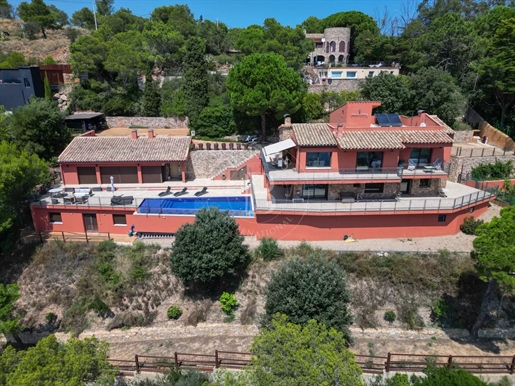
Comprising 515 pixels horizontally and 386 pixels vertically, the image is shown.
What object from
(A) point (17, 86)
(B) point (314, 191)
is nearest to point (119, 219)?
(B) point (314, 191)

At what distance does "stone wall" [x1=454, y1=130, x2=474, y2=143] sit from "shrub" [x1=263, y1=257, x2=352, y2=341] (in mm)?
31451

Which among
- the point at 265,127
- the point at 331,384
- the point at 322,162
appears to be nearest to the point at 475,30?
the point at 265,127

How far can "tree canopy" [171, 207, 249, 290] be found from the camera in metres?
23.8

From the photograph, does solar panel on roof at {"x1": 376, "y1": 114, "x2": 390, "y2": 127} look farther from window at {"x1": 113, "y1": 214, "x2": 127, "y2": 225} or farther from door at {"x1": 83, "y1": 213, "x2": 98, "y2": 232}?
door at {"x1": 83, "y1": 213, "x2": 98, "y2": 232}

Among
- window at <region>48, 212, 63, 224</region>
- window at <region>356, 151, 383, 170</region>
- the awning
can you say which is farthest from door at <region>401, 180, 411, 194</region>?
window at <region>48, 212, 63, 224</region>

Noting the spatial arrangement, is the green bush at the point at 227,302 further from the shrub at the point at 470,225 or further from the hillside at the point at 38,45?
the hillside at the point at 38,45

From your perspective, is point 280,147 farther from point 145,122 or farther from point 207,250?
point 145,122

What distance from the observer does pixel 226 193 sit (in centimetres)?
3506

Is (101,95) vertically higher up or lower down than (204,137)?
higher up

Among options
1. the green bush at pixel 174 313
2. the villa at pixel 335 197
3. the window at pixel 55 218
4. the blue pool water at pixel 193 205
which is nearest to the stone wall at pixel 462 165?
the villa at pixel 335 197

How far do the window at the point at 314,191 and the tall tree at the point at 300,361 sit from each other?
1599 centimetres

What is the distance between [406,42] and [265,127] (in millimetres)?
32862

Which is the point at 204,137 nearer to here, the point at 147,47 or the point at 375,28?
the point at 147,47

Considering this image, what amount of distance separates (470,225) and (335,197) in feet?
36.6
